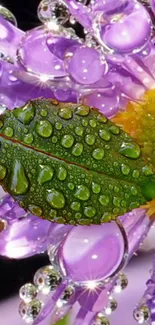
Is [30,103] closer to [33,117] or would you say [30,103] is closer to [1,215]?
[33,117]

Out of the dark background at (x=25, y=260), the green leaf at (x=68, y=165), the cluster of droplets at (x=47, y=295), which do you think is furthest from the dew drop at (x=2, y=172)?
the dark background at (x=25, y=260)

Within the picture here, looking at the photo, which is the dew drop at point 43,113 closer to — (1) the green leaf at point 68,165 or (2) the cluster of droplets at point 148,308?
(1) the green leaf at point 68,165

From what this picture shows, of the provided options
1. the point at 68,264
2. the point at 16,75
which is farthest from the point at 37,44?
the point at 68,264

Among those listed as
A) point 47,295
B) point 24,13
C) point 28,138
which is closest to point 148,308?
point 47,295

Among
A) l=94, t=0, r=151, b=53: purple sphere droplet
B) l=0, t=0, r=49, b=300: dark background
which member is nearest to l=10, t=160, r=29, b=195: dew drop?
l=94, t=0, r=151, b=53: purple sphere droplet

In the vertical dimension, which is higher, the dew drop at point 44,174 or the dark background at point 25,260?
the dew drop at point 44,174

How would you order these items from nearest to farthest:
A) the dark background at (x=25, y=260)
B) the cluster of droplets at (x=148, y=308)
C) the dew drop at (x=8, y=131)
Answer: the dew drop at (x=8, y=131) → the cluster of droplets at (x=148, y=308) → the dark background at (x=25, y=260)

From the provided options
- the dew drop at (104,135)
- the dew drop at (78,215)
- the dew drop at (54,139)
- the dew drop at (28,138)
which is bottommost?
the dew drop at (78,215)

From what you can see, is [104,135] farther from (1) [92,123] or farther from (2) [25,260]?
(2) [25,260]
